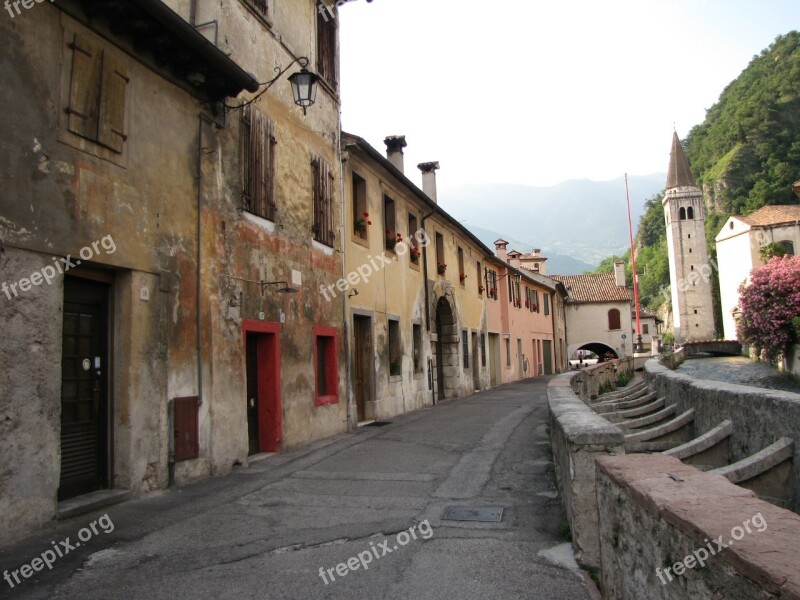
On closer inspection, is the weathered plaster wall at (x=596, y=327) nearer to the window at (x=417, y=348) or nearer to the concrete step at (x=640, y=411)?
the window at (x=417, y=348)

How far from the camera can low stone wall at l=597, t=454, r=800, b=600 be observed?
176cm

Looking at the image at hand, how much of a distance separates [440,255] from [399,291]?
494 cm

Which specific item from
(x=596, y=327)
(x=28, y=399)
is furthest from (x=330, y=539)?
(x=596, y=327)

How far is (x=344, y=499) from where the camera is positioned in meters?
6.65

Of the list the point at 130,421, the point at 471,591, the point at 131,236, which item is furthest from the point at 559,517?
the point at 131,236

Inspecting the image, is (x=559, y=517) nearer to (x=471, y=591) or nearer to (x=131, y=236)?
(x=471, y=591)

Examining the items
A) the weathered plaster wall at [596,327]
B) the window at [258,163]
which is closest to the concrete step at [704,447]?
the window at [258,163]

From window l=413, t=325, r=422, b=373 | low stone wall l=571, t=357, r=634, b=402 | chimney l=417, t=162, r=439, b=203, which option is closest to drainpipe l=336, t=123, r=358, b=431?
low stone wall l=571, t=357, r=634, b=402

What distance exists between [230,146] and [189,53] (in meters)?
1.58

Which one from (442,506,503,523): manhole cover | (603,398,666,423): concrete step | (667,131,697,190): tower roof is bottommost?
(442,506,503,523): manhole cover

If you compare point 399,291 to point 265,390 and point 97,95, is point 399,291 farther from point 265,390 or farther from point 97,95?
point 97,95

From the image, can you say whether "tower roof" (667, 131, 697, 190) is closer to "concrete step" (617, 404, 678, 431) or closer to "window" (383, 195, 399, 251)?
"window" (383, 195, 399, 251)

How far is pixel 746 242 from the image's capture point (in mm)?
58562

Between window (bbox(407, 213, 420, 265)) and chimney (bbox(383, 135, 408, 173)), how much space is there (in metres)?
1.82
